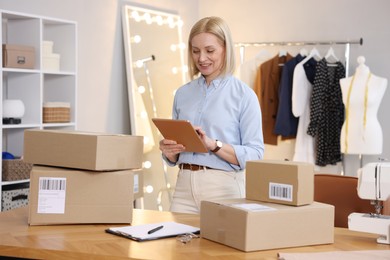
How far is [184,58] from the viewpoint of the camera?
6.05 metres

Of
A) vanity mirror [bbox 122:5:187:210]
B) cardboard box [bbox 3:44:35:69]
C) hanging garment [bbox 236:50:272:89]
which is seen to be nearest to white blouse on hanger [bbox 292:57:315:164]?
Answer: hanging garment [bbox 236:50:272:89]

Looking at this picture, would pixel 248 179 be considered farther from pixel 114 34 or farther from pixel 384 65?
pixel 384 65

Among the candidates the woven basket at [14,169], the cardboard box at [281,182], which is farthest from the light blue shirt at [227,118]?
the woven basket at [14,169]

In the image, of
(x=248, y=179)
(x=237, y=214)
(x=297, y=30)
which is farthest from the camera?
(x=297, y=30)

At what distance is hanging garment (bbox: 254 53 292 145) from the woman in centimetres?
316

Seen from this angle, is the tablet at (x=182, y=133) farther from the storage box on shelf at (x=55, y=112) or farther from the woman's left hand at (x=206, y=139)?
the storage box on shelf at (x=55, y=112)

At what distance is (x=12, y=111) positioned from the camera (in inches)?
162

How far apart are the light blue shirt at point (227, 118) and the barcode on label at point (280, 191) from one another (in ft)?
1.62

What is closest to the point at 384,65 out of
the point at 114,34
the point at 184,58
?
the point at 184,58

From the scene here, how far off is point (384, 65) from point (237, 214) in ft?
13.4

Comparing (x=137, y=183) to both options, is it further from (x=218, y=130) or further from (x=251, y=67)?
(x=251, y=67)

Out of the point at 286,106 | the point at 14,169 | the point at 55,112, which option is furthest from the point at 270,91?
the point at 14,169

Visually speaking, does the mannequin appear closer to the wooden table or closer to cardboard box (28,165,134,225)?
the wooden table

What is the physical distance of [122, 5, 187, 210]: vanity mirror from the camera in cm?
541
